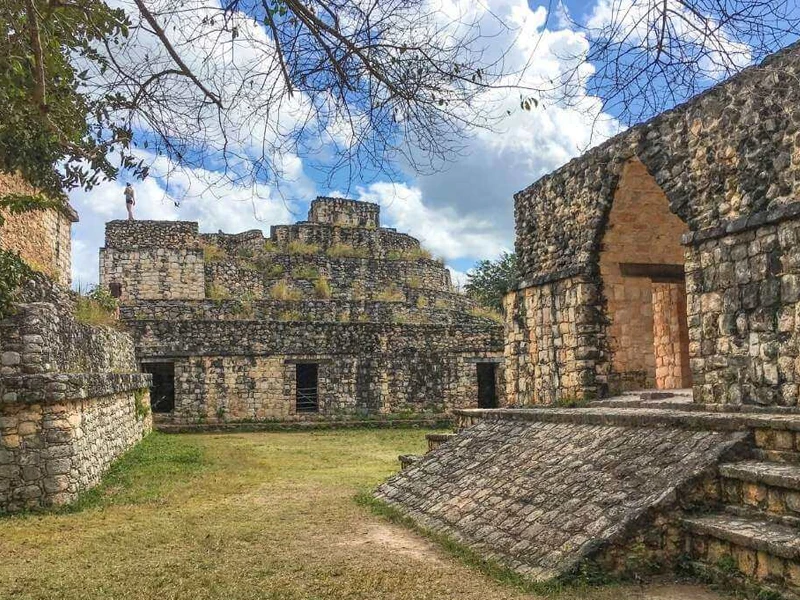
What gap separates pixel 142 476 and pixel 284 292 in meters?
15.5

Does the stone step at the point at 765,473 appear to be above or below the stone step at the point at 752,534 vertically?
above

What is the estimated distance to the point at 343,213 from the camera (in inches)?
1225

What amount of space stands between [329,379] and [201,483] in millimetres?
10228

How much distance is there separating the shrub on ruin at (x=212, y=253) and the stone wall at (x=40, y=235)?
27.9ft

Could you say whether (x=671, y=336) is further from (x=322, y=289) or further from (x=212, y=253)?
(x=212, y=253)

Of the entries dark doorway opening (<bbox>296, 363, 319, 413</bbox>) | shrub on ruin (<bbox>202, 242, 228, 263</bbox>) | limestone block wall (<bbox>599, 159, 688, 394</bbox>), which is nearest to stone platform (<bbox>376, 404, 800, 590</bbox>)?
limestone block wall (<bbox>599, 159, 688, 394</bbox>)

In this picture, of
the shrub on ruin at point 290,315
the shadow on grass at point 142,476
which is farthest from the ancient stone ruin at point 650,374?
the shrub on ruin at point 290,315

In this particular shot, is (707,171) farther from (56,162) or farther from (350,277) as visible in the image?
(350,277)

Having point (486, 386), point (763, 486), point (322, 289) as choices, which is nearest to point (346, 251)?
point (322, 289)

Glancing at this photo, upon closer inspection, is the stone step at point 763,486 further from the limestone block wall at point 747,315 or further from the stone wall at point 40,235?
the stone wall at point 40,235

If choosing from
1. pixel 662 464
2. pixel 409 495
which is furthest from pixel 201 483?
pixel 662 464

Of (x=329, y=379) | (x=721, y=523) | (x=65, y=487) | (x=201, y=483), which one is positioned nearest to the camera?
(x=721, y=523)

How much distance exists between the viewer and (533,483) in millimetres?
6699

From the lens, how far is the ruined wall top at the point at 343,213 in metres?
30.7
